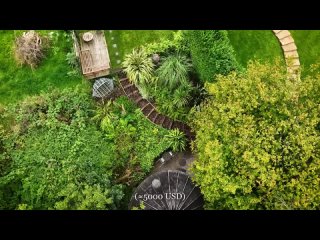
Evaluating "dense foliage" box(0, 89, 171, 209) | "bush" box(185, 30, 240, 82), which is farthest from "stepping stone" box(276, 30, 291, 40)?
"dense foliage" box(0, 89, 171, 209)

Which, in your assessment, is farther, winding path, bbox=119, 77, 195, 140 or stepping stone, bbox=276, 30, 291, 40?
stepping stone, bbox=276, 30, 291, 40

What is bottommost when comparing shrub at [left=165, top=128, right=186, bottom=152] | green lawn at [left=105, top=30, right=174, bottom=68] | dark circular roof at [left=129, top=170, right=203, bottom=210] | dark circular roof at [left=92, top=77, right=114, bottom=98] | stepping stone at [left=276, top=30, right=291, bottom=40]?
dark circular roof at [left=129, top=170, right=203, bottom=210]

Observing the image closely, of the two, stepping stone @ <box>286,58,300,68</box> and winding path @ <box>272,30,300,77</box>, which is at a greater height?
winding path @ <box>272,30,300,77</box>

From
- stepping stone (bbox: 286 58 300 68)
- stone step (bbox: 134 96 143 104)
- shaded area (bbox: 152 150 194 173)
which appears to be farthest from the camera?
stone step (bbox: 134 96 143 104)

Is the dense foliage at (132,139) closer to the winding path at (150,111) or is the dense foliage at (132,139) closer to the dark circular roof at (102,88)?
the winding path at (150,111)

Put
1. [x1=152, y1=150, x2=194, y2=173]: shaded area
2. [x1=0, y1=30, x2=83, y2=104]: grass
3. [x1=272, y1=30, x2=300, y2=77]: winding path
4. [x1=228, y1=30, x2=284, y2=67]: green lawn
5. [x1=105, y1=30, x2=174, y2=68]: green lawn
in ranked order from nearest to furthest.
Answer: [x1=152, y1=150, x2=194, y2=173]: shaded area < [x1=272, y1=30, x2=300, y2=77]: winding path < [x1=228, y1=30, x2=284, y2=67]: green lawn < [x1=0, y1=30, x2=83, y2=104]: grass < [x1=105, y1=30, x2=174, y2=68]: green lawn

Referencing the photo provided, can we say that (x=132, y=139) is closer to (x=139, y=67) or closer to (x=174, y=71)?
(x=139, y=67)

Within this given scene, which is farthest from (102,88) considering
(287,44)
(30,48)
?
(287,44)

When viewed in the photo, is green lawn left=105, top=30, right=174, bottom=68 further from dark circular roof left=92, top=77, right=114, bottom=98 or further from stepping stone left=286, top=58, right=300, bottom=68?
stepping stone left=286, top=58, right=300, bottom=68
